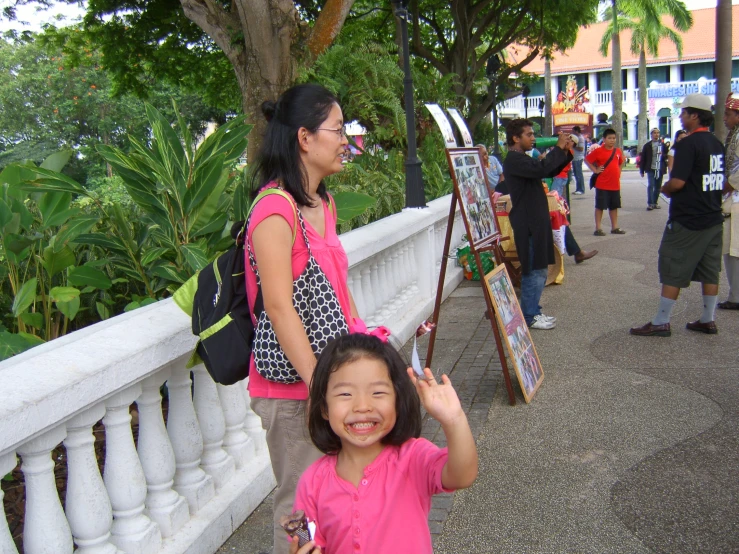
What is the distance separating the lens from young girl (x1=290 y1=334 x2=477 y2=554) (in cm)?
186

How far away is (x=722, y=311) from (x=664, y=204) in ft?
38.2

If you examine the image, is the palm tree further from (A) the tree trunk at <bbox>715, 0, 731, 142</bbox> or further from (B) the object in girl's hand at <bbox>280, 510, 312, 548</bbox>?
(B) the object in girl's hand at <bbox>280, 510, 312, 548</bbox>

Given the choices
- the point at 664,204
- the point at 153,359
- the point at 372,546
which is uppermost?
the point at 153,359

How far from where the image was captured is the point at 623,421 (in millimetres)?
4637

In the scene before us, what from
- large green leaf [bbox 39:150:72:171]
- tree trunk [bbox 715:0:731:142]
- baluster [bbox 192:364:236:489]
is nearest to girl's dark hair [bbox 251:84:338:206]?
baluster [bbox 192:364:236:489]

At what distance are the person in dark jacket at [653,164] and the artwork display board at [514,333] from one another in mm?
11753

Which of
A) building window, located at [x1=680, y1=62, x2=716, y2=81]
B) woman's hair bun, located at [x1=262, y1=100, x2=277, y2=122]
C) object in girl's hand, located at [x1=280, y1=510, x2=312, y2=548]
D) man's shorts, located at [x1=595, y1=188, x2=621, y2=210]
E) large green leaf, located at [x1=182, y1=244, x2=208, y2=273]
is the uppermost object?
building window, located at [x1=680, y1=62, x2=716, y2=81]

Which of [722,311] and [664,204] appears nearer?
[722,311]

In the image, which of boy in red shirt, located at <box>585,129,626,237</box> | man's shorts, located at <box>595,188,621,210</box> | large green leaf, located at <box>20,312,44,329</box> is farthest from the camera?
man's shorts, located at <box>595,188,621,210</box>

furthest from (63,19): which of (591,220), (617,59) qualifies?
(617,59)

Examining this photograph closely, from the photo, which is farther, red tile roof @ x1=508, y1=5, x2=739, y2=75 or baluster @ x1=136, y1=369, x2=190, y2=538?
red tile roof @ x1=508, y1=5, x2=739, y2=75

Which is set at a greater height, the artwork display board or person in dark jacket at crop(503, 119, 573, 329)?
person in dark jacket at crop(503, 119, 573, 329)

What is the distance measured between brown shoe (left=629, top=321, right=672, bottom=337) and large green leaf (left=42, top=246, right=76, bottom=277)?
4715mm

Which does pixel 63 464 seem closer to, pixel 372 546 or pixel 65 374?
pixel 65 374
